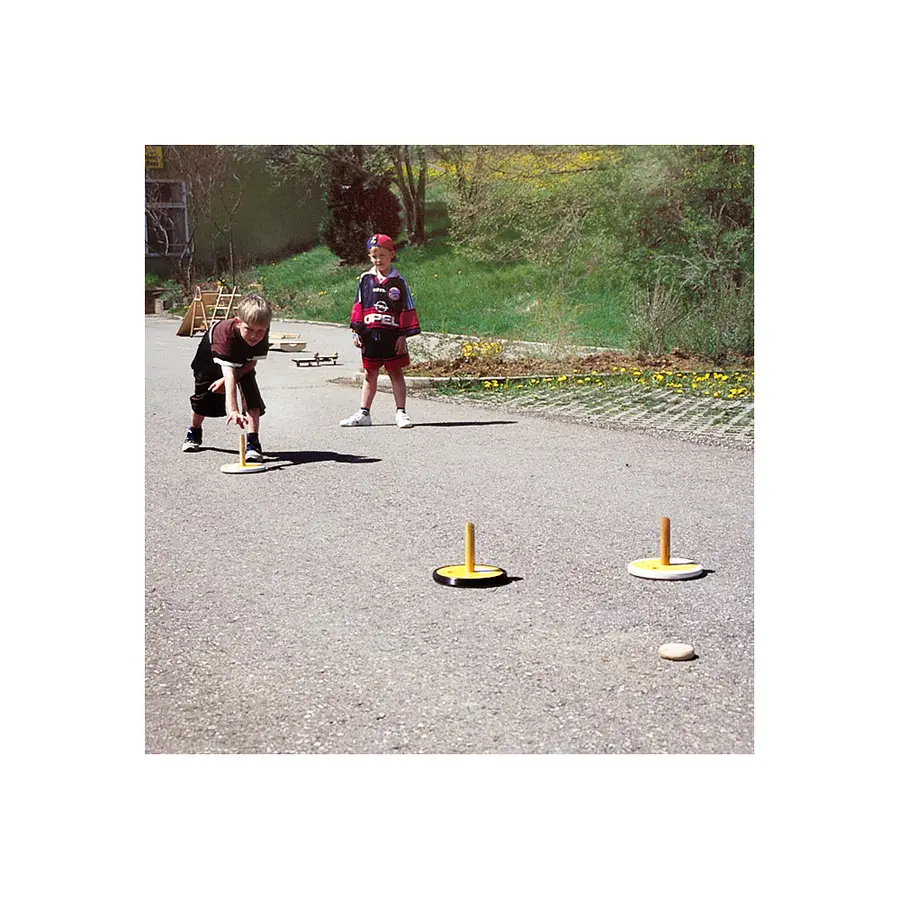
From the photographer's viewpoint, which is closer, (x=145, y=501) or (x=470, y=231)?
(x=145, y=501)

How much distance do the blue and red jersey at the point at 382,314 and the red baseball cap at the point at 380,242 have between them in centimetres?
14

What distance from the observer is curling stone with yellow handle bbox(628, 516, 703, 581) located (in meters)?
6.53

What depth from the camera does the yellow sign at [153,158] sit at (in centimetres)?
662

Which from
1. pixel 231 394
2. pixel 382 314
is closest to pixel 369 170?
pixel 382 314

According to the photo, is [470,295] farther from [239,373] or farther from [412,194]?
[239,373]

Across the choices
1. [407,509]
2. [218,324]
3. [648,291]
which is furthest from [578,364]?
[218,324]

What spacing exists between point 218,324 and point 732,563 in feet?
10.2

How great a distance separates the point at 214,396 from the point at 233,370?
229 mm

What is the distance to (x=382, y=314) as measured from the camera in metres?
7.21

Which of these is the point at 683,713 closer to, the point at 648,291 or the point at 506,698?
the point at 506,698

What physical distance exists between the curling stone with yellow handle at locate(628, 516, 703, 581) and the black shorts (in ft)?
7.47

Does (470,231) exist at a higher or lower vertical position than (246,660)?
higher

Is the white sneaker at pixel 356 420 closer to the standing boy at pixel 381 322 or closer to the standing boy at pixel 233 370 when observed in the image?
the standing boy at pixel 381 322

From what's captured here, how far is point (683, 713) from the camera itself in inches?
214
